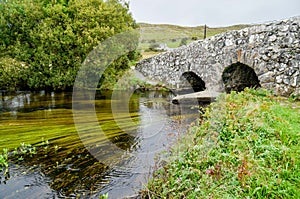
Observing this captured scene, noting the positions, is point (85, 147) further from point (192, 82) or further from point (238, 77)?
point (192, 82)

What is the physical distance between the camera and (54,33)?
12.4 m

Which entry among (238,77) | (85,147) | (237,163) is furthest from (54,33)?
(237,163)

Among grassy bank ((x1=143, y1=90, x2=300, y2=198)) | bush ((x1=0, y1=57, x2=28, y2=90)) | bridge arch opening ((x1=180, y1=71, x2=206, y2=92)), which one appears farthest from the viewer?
bridge arch opening ((x1=180, y1=71, x2=206, y2=92))

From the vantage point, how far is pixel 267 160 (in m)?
3.03

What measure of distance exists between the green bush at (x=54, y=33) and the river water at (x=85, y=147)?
4963mm

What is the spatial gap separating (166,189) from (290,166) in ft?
4.91

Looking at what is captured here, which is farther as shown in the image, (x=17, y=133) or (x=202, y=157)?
(x=17, y=133)

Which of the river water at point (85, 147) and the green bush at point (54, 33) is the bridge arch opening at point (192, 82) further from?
the river water at point (85, 147)

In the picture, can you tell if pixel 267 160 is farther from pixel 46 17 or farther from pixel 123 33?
pixel 46 17

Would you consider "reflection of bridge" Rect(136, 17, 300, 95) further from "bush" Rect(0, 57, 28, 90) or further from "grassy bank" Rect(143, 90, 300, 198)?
"bush" Rect(0, 57, 28, 90)

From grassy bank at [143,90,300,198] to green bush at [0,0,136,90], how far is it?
987 cm

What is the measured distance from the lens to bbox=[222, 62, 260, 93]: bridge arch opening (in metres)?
9.93

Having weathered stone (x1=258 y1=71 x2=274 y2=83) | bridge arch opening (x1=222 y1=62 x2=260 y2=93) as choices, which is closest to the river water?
weathered stone (x1=258 y1=71 x2=274 y2=83)

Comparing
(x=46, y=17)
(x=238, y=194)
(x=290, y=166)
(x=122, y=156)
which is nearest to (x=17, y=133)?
(x=122, y=156)
